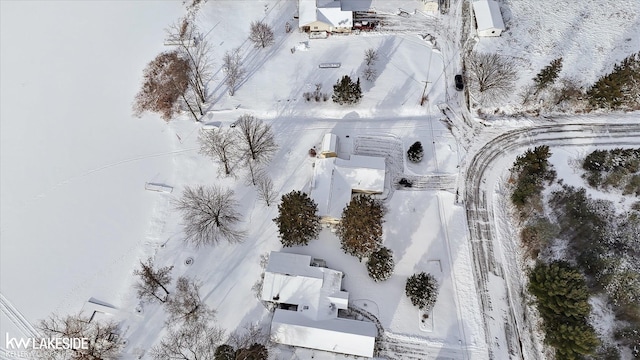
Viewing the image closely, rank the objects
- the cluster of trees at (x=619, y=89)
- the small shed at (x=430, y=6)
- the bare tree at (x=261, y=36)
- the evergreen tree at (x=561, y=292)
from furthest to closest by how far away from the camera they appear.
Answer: the small shed at (x=430, y=6), the bare tree at (x=261, y=36), the cluster of trees at (x=619, y=89), the evergreen tree at (x=561, y=292)

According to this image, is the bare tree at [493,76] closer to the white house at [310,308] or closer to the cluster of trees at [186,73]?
the cluster of trees at [186,73]

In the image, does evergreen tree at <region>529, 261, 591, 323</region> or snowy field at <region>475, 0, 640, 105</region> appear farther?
snowy field at <region>475, 0, 640, 105</region>

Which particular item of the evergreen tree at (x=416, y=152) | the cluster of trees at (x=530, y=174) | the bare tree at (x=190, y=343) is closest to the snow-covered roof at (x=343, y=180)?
the evergreen tree at (x=416, y=152)

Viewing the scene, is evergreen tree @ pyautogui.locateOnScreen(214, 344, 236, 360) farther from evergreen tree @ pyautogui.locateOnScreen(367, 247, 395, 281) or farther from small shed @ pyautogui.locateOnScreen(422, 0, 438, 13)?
small shed @ pyautogui.locateOnScreen(422, 0, 438, 13)

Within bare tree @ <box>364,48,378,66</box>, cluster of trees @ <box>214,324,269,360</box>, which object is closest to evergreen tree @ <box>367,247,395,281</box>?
cluster of trees @ <box>214,324,269,360</box>

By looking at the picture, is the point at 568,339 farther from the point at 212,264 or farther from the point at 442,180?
the point at 212,264

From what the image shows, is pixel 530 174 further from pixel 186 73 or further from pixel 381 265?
pixel 186 73
